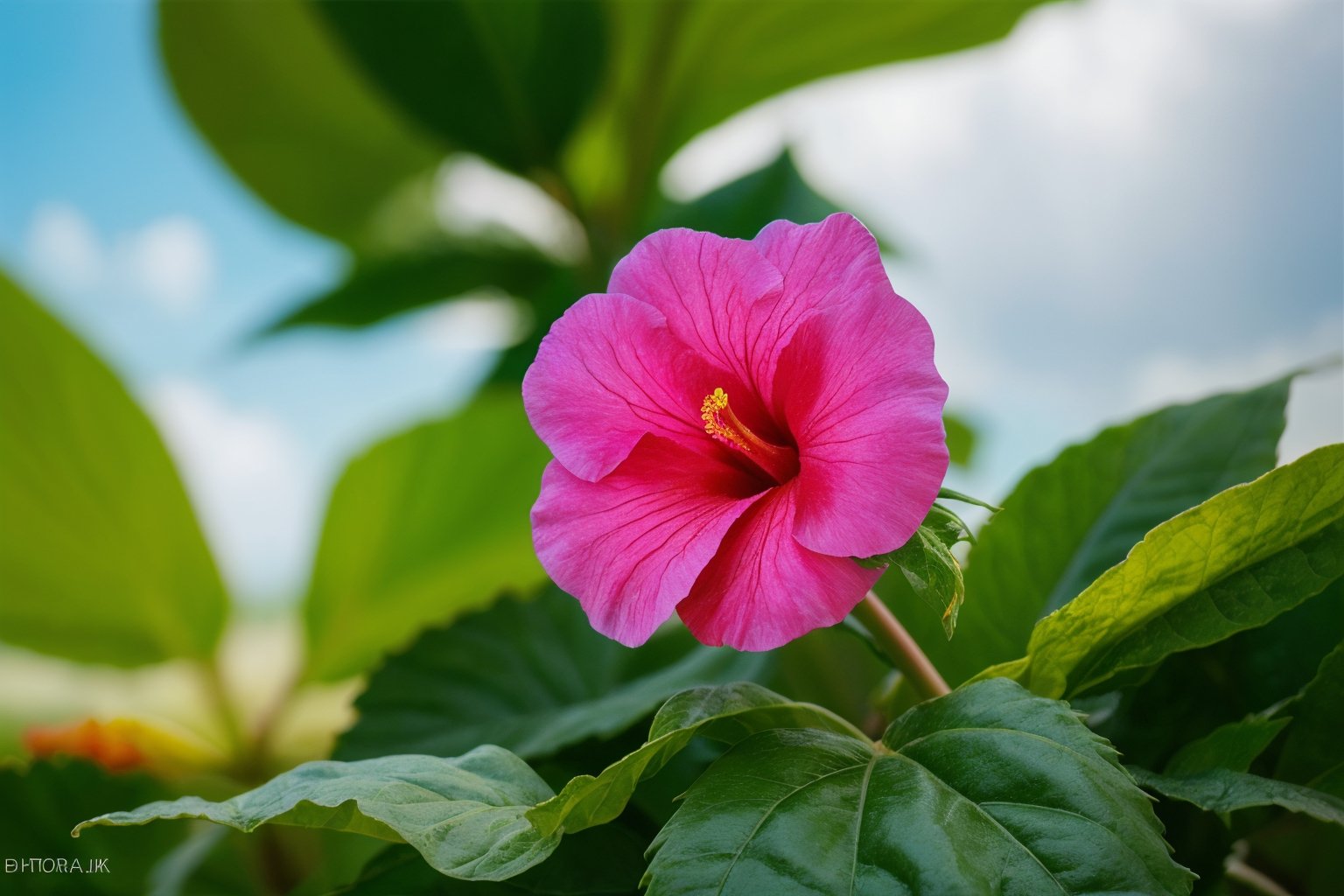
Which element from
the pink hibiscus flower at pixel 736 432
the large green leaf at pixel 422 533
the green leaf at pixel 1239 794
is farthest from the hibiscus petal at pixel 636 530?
the large green leaf at pixel 422 533

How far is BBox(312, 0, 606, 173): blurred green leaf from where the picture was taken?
27.2 inches

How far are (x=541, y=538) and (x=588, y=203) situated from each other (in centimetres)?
65

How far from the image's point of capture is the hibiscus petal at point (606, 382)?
0.87ft

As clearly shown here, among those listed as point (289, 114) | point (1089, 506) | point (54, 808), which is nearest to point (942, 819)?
point (1089, 506)

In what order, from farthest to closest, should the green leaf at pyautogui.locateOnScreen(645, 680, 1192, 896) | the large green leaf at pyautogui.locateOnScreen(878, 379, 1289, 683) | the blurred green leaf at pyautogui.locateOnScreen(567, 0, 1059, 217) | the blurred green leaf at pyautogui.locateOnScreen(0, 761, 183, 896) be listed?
1. the blurred green leaf at pyautogui.locateOnScreen(567, 0, 1059, 217)
2. the blurred green leaf at pyautogui.locateOnScreen(0, 761, 183, 896)
3. the large green leaf at pyautogui.locateOnScreen(878, 379, 1289, 683)
4. the green leaf at pyautogui.locateOnScreen(645, 680, 1192, 896)

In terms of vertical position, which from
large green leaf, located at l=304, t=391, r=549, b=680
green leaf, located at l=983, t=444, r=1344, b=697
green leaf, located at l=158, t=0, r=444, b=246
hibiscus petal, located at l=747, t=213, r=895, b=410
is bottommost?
green leaf, located at l=983, t=444, r=1344, b=697

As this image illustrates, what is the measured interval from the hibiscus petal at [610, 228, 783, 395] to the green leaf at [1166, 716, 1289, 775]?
15cm

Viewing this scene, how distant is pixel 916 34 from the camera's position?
2.64 ft

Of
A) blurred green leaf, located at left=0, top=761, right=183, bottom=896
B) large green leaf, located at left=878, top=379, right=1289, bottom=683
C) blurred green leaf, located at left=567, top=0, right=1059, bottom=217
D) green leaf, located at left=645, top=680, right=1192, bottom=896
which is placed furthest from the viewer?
blurred green leaf, located at left=567, top=0, right=1059, bottom=217

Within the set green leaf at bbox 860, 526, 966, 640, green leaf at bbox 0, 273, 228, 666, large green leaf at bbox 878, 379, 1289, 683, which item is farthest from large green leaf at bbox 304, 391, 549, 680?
green leaf at bbox 860, 526, 966, 640

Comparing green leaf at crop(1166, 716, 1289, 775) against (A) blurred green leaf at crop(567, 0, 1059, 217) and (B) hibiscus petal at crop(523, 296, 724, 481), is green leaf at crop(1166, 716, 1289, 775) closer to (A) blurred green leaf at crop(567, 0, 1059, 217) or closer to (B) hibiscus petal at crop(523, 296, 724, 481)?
(B) hibiscus petal at crop(523, 296, 724, 481)

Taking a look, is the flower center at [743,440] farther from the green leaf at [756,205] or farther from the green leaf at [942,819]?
the green leaf at [756,205]

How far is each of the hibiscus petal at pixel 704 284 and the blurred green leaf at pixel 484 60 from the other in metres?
0.49

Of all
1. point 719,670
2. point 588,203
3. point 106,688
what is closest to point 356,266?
point 588,203
